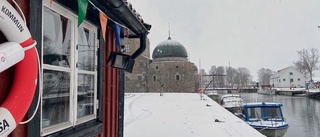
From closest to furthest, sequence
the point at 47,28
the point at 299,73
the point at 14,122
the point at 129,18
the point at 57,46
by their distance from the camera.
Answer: the point at 14,122 < the point at 47,28 < the point at 57,46 < the point at 129,18 < the point at 299,73

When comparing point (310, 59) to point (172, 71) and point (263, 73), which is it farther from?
point (263, 73)

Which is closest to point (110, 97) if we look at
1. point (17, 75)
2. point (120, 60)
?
point (120, 60)

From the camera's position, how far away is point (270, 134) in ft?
38.0

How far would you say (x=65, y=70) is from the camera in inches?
87.3

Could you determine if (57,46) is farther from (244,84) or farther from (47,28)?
(244,84)

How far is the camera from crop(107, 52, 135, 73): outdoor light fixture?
3201 millimetres

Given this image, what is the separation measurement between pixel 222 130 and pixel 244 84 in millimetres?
75631

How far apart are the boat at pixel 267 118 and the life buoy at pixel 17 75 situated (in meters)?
12.1

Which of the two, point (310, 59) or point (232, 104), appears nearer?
point (232, 104)

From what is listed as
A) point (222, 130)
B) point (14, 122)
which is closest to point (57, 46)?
point (14, 122)

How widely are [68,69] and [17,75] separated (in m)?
0.86

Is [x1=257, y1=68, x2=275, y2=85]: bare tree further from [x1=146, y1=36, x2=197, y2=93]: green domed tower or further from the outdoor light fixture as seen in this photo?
the outdoor light fixture

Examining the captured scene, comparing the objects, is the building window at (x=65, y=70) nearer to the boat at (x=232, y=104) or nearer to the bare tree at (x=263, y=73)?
the boat at (x=232, y=104)

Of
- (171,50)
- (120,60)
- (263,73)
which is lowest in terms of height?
(120,60)
